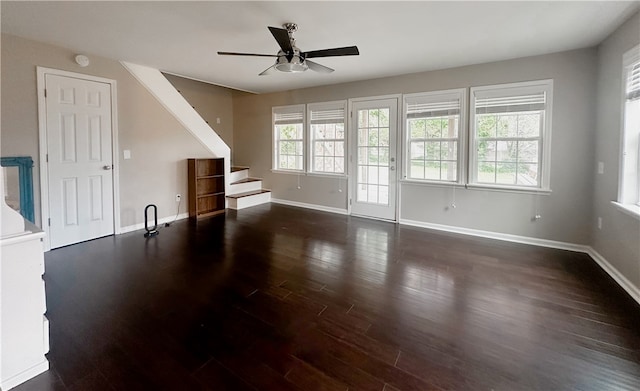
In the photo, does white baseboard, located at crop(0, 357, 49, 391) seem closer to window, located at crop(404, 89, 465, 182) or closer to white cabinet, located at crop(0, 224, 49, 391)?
white cabinet, located at crop(0, 224, 49, 391)

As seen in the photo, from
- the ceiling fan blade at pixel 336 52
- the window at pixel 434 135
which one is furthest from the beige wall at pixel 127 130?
the window at pixel 434 135

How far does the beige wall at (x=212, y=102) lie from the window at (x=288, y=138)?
145 cm

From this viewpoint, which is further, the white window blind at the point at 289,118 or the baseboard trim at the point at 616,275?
the white window blind at the point at 289,118

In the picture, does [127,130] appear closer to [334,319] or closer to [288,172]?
[288,172]

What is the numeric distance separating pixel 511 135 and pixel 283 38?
3.41 metres

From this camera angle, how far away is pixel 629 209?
2818 mm

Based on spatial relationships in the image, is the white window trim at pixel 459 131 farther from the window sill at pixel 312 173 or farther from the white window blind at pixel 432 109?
the window sill at pixel 312 173

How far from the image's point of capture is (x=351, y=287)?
9.41ft

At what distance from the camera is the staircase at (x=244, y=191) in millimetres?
6352

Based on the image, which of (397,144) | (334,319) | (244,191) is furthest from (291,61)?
→ (244,191)

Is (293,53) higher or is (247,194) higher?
(293,53)

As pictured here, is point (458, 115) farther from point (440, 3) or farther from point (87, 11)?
point (87, 11)

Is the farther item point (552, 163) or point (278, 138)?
point (278, 138)

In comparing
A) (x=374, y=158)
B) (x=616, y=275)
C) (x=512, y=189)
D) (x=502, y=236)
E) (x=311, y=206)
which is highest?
(x=374, y=158)
